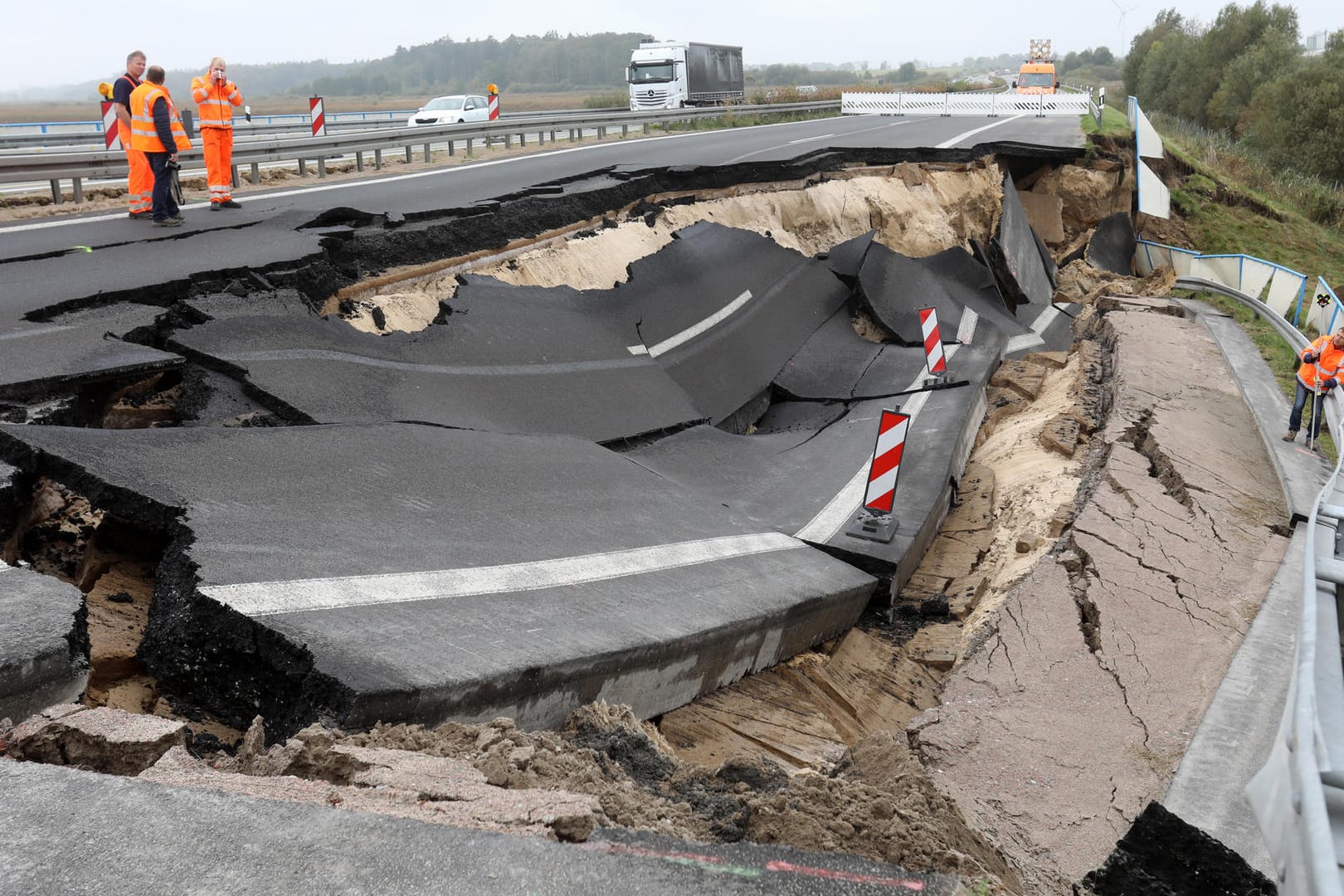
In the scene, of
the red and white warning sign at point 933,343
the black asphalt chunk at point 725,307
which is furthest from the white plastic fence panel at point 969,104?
the red and white warning sign at point 933,343

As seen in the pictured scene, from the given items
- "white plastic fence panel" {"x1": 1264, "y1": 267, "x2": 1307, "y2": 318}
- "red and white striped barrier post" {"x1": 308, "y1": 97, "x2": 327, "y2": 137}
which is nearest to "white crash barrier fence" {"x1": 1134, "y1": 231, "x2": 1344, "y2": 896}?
"white plastic fence panel" {"x1": 1264, "y1": 267, "x2": 1307, "y2": 318}

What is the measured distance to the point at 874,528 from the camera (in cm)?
671

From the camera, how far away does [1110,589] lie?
18.0 feet

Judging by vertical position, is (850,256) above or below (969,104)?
below

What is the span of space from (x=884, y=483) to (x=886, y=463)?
0.46ft

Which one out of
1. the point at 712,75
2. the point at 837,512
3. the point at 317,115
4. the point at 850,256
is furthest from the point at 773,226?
the point at 712,75

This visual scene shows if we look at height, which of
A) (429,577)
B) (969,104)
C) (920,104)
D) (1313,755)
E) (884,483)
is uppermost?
(920,104)

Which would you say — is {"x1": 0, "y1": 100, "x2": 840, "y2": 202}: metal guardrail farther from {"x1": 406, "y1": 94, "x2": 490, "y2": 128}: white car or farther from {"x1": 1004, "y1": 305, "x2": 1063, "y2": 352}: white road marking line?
{"x1": 1004, "y1": 305, "x2": 1063, "y2": 352}: white road marking line

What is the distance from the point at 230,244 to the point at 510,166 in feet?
25.0

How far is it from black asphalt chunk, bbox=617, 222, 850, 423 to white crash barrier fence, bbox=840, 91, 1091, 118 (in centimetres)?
2021

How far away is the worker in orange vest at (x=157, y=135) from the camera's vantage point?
910 cm

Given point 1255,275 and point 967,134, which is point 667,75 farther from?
point 1255,275

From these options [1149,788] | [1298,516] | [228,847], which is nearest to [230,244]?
[228,847]

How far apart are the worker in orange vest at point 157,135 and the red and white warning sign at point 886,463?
716 centimetres
